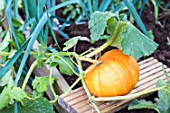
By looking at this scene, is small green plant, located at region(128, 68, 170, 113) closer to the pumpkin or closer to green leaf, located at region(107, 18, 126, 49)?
the pumpkin

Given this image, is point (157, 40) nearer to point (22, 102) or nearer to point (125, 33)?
point (125, 33)

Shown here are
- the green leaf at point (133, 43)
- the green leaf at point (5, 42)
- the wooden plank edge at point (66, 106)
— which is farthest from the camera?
the green leaf at point (5, 42)

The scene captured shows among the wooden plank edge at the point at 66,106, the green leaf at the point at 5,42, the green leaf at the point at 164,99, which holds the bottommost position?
the green leaf at the point at 164,99

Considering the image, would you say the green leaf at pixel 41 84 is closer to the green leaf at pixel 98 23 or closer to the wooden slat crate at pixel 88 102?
the wooden slat crate at pixel 88 102

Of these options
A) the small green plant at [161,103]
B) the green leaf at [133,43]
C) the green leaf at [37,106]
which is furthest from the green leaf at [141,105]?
the green leaf at [37,106]

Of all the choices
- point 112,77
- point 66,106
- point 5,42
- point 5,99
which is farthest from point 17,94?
point 5,42

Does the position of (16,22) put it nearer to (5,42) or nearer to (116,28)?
(5,42)

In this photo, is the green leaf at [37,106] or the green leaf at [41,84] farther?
the green leaf at [41,84]

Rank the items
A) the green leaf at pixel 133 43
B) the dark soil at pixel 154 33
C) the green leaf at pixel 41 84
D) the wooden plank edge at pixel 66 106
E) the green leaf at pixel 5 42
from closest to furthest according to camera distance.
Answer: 1. the green leaf at pixel 133 43
2. the wooden plank edge at pixel 66 106
3. the green leaf at pixel 41 84
4. the green leaf at pixel 5 42
5. the dark soil at pixel 154 33

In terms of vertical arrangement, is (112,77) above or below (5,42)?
below
